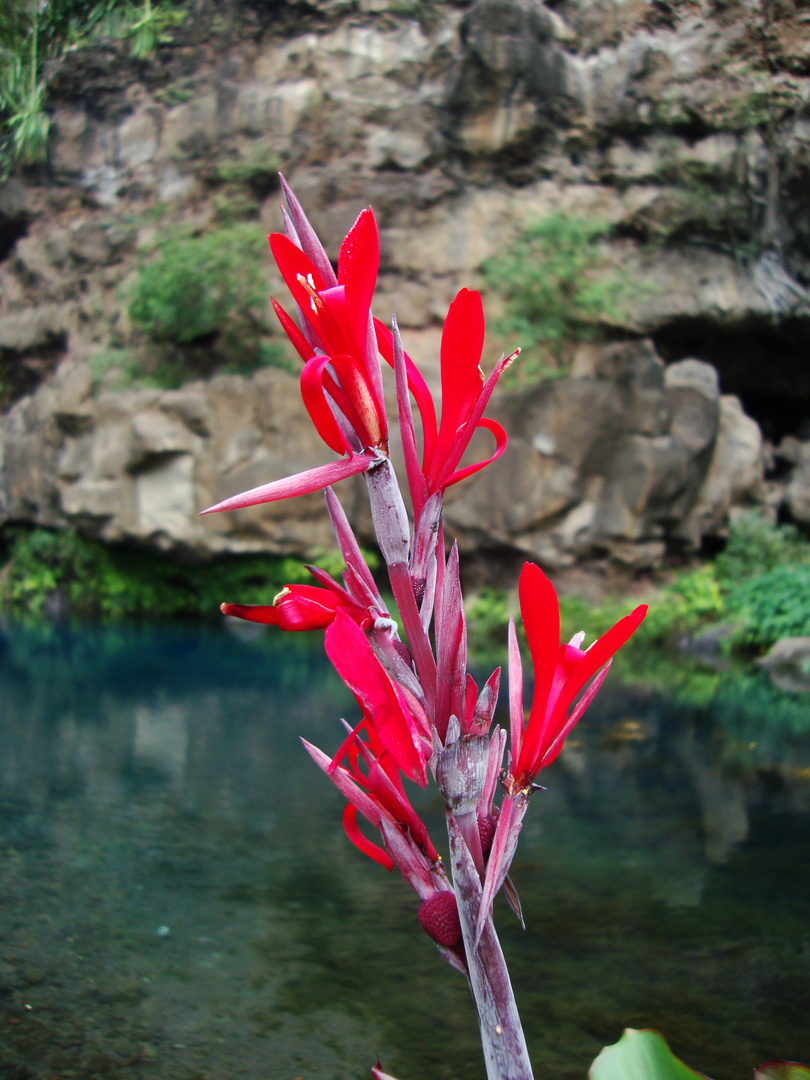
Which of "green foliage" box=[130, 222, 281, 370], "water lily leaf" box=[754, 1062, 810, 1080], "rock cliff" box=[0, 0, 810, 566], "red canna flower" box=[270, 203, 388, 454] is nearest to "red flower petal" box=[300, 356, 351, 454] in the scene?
"red canna flower" box=[270, 203, 388, 454]

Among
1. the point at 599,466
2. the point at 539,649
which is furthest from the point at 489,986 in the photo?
the point at 599,466

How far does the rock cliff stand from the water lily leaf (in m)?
7.70

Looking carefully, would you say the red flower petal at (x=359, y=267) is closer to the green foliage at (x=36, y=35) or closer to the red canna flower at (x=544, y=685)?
the red canna flower at (x=544, y=685)

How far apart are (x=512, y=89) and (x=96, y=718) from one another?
855cm

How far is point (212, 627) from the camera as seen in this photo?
855 cm

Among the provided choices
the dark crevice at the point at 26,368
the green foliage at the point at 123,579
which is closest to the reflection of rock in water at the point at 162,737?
the green foliage at the point at 123,579

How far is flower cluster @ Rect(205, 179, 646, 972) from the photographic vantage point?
784 mm

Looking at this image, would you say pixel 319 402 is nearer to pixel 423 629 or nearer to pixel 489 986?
pixel 423 629

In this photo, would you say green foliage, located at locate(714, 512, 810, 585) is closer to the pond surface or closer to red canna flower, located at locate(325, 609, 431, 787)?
the pond surface

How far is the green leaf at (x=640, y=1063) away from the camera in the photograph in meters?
0.89

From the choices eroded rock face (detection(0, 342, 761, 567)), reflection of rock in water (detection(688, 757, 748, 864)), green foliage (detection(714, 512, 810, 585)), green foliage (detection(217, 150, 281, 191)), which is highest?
green foliage (detection(217, 150, 281, 191))

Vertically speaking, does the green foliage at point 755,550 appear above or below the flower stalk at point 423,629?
below

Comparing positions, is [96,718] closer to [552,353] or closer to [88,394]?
[88,394]

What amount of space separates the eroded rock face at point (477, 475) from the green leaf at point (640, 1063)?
761 centimetres
